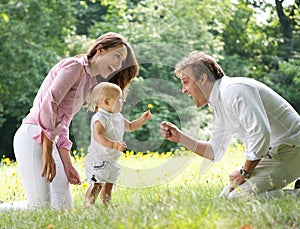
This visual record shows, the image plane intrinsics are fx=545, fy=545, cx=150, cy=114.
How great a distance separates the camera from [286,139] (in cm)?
421

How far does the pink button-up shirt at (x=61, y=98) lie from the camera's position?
13.5 feet

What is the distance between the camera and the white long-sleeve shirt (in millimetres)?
3793

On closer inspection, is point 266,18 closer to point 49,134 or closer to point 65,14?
point 65,14

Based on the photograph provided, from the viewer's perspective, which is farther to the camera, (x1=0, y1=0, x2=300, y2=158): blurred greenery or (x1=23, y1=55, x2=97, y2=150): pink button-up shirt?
(x1=0, y1=0, x2=300, y2=158): blurred greenery

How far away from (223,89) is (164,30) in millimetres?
9884

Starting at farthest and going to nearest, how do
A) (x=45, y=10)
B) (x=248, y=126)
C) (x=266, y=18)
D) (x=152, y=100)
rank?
(x=266, y=18)
(x=45, y=10)
(x=152, y=100)
(x=248, y=126)

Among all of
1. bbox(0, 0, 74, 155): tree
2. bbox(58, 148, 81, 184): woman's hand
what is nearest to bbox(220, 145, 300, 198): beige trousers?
bbox(58, 148, 81, 184): woman's hand

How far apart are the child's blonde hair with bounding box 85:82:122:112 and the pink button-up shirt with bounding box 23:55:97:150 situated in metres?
0.07

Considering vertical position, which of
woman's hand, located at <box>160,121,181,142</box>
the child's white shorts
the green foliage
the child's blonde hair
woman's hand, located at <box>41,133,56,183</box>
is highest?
the child's blonde hair

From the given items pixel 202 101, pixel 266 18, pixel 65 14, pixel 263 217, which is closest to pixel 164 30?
pixel 65 14

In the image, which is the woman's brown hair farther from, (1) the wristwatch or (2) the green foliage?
(2) the green foliage

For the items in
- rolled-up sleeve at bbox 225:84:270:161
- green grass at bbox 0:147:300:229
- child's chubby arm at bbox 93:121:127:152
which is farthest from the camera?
child's chubby arm at bbox 93:121:127:152

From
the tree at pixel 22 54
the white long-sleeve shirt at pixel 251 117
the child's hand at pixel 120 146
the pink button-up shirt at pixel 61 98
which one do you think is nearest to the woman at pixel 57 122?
the pink button-up shirt at pixel 61 98

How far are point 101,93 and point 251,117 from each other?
1.38 m
